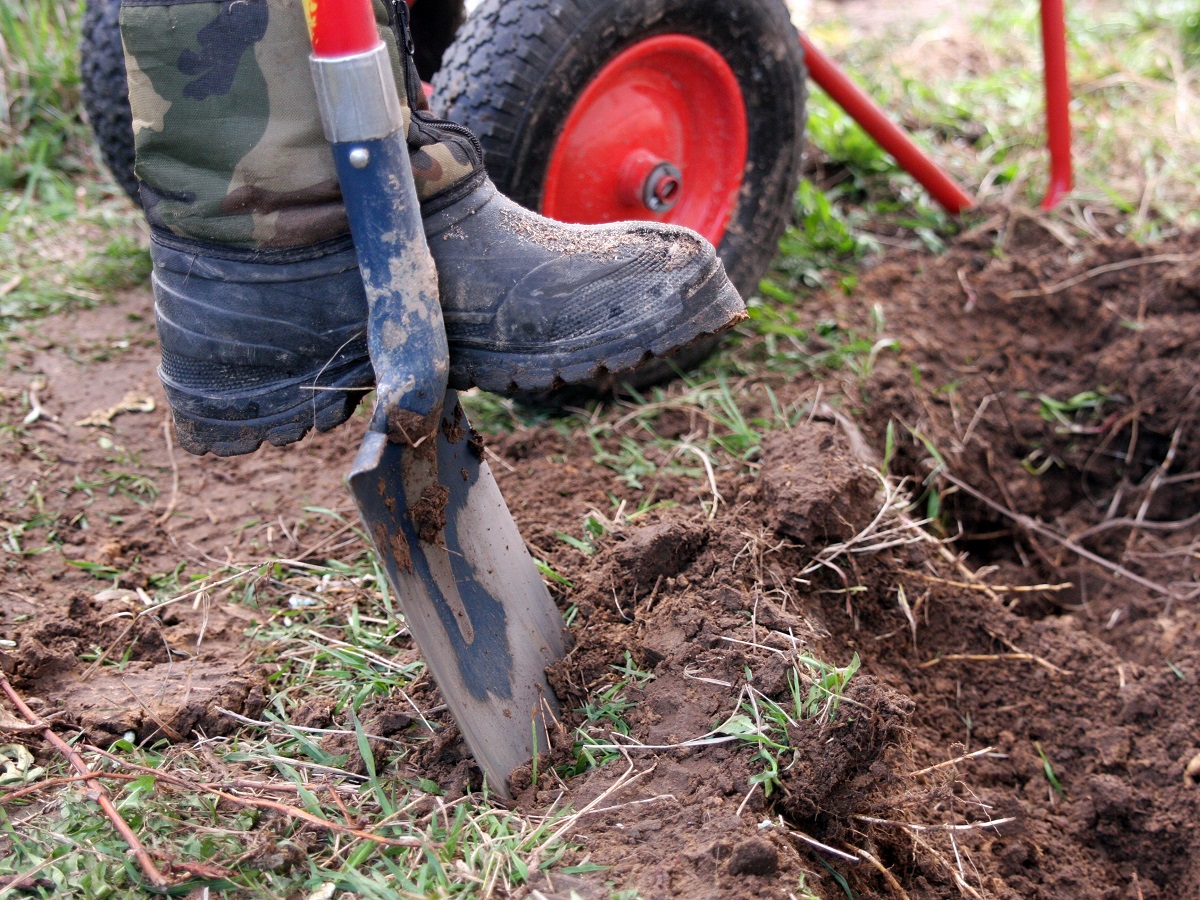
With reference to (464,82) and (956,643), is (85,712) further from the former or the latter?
(956,643)

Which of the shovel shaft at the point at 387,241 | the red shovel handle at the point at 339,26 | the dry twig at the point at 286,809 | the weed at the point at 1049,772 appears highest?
the red shovel handle at the point at 339,26

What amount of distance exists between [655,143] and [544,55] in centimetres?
41

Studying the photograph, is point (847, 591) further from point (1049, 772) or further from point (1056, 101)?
point (1056, 101)

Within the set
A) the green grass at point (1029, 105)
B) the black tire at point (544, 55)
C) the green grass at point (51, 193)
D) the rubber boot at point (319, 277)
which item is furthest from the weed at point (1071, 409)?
the green grass at point (51, 193)

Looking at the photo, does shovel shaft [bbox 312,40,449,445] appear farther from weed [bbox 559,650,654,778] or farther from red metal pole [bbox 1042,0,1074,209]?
red metal pole [bbox 1042,0,1074,209]

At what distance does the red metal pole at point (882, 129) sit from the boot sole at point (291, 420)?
1.55m

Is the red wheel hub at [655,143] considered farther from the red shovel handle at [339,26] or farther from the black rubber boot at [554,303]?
the red shovel handle at [339,26]

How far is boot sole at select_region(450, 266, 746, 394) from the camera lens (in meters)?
1.44

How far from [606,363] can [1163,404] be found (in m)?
1.56

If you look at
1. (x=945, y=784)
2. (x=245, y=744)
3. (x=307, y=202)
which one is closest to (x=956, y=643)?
(x=945, y=784)

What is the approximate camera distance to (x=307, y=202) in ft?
4.58

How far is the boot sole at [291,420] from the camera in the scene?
56.7 inches

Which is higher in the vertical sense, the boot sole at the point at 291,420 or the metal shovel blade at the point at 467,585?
the boot sole at the point at 291,420

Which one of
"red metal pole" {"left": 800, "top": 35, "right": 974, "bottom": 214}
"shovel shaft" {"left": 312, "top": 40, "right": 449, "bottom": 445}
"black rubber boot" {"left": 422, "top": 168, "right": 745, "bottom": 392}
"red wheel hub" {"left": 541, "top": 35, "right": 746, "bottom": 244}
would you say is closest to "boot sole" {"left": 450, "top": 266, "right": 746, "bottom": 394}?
"black rubber boot" {"left": 422, "top": 168, "right": 745, "bottom": 392}
